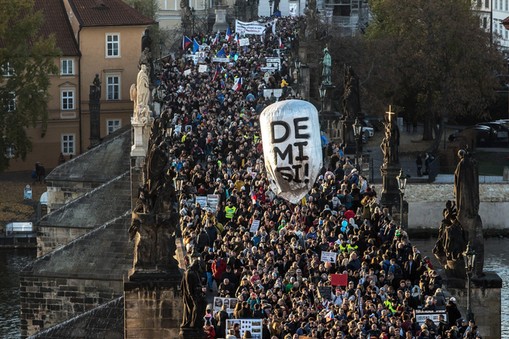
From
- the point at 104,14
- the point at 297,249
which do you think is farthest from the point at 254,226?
the point at 104,14

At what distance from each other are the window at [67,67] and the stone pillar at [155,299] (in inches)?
2241

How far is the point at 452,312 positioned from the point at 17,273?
119 feet

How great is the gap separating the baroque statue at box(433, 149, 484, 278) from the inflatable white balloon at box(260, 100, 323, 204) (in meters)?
4.84

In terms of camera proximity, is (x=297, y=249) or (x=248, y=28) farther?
(x=248, y=28)

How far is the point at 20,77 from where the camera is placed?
320 ft

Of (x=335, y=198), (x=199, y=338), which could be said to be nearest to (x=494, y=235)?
(x=335, y=198)

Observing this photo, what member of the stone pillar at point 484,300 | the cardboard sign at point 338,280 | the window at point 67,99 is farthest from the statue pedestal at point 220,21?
the cardboard sign at point 338,280

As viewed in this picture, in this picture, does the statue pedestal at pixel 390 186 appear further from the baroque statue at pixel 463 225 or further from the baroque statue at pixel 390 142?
the baroque statue at pixel 463 225

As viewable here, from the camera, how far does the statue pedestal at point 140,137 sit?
2832 inches

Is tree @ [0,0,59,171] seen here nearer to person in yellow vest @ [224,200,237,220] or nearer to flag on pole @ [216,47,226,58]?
flag on pole @ [216,47,226,58]

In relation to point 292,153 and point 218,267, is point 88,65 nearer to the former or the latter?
point 292,153

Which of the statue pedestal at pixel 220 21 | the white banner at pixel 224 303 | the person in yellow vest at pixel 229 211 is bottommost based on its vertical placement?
the white banner at pixel 224 303

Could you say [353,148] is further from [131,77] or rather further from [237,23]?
[131,77]

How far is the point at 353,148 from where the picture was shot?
7731 centimetres
